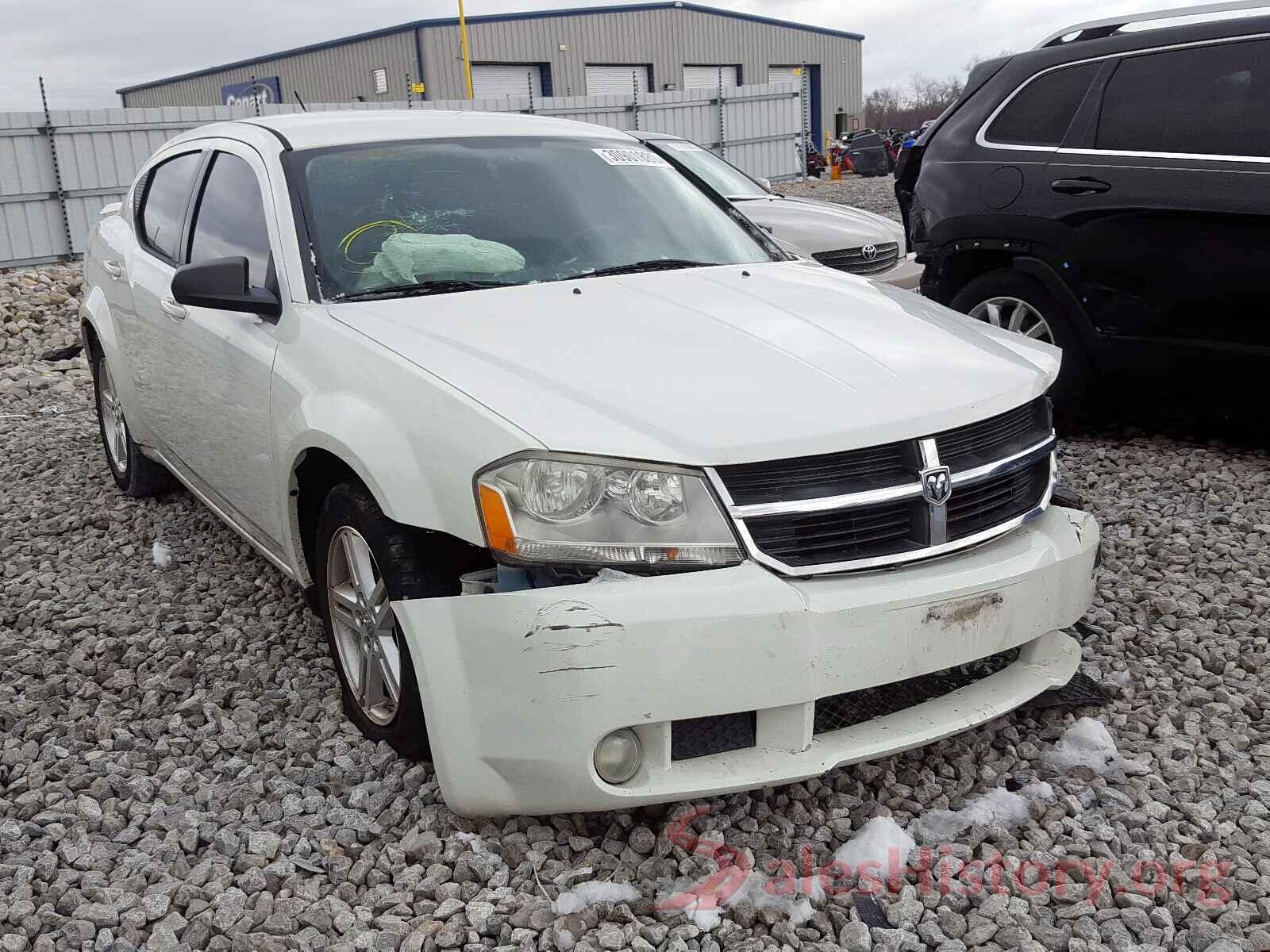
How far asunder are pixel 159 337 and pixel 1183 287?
13.2ft

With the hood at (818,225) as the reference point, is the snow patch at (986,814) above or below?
below

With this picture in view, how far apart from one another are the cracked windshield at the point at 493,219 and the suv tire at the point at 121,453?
2.10 m

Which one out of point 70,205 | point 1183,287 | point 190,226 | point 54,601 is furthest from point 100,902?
point 70,205

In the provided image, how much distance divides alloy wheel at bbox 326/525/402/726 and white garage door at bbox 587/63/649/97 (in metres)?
38.1

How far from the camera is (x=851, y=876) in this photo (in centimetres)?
251

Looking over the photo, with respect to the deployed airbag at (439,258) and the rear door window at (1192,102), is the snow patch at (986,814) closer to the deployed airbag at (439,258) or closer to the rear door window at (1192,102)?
the deployed airbag at (439,258)

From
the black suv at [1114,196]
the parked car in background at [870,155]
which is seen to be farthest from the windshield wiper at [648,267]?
the parked car in background at [870,155]

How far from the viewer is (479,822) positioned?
2.72 meters

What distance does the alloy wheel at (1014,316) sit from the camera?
5551 millimetres

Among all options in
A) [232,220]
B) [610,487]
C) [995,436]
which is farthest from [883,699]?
[232,220]

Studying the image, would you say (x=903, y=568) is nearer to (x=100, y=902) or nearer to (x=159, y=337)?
(x=100, y=902)

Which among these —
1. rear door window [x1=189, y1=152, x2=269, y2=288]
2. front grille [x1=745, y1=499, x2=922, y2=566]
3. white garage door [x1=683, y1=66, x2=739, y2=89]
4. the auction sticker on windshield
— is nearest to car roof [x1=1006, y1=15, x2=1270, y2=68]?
the auction sticker on windshield

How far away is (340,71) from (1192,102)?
1462 inches

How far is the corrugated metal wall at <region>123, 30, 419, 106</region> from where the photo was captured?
3566cm
